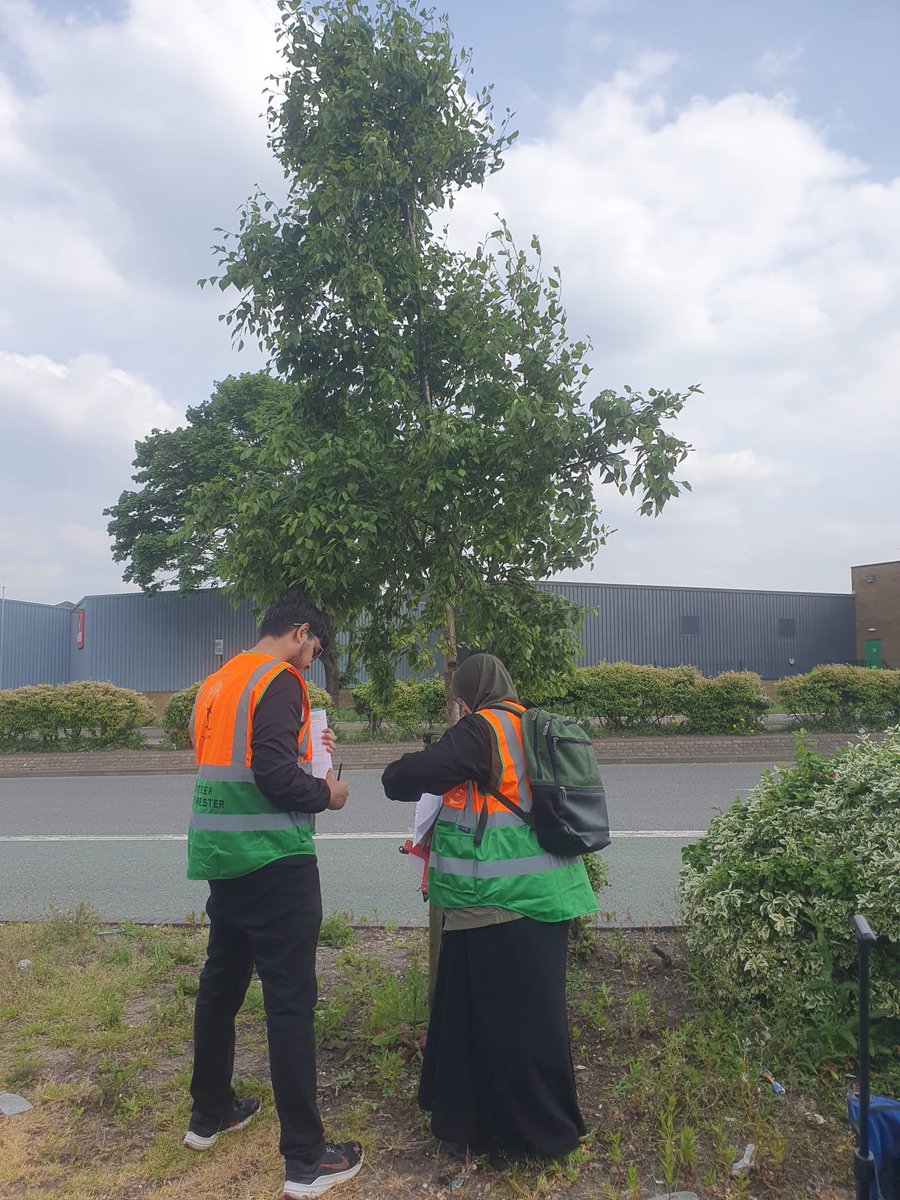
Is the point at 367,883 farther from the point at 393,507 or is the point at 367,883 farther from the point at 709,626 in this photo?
the point at 709,626

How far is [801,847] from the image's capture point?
383 centimetres

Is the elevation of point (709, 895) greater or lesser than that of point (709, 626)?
lesser

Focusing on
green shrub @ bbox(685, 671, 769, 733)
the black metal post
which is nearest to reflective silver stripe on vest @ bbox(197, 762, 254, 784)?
the black metal post

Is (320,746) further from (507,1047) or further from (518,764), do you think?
(507,1047)

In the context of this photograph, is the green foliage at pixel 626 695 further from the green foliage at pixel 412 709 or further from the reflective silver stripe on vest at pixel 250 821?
the reflective silver stripe on vest at pixel 250 821

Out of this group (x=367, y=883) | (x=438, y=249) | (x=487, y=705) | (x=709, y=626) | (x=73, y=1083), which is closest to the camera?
(x=487, y=705)

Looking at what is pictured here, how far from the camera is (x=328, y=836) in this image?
9.48 metres

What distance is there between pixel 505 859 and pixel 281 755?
793 mm

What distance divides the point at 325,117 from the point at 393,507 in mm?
1781

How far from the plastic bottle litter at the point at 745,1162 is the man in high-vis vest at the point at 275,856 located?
1185 mm

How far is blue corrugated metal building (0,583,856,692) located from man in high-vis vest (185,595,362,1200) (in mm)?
26941

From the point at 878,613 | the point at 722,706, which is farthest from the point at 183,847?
the point at 878,613

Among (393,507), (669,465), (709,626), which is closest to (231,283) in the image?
(393,507)

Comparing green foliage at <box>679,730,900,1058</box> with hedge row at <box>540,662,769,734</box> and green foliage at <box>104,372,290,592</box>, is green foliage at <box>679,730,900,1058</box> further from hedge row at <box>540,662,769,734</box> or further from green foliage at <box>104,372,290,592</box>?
green foliage at <box>104,372,290,592</box>
